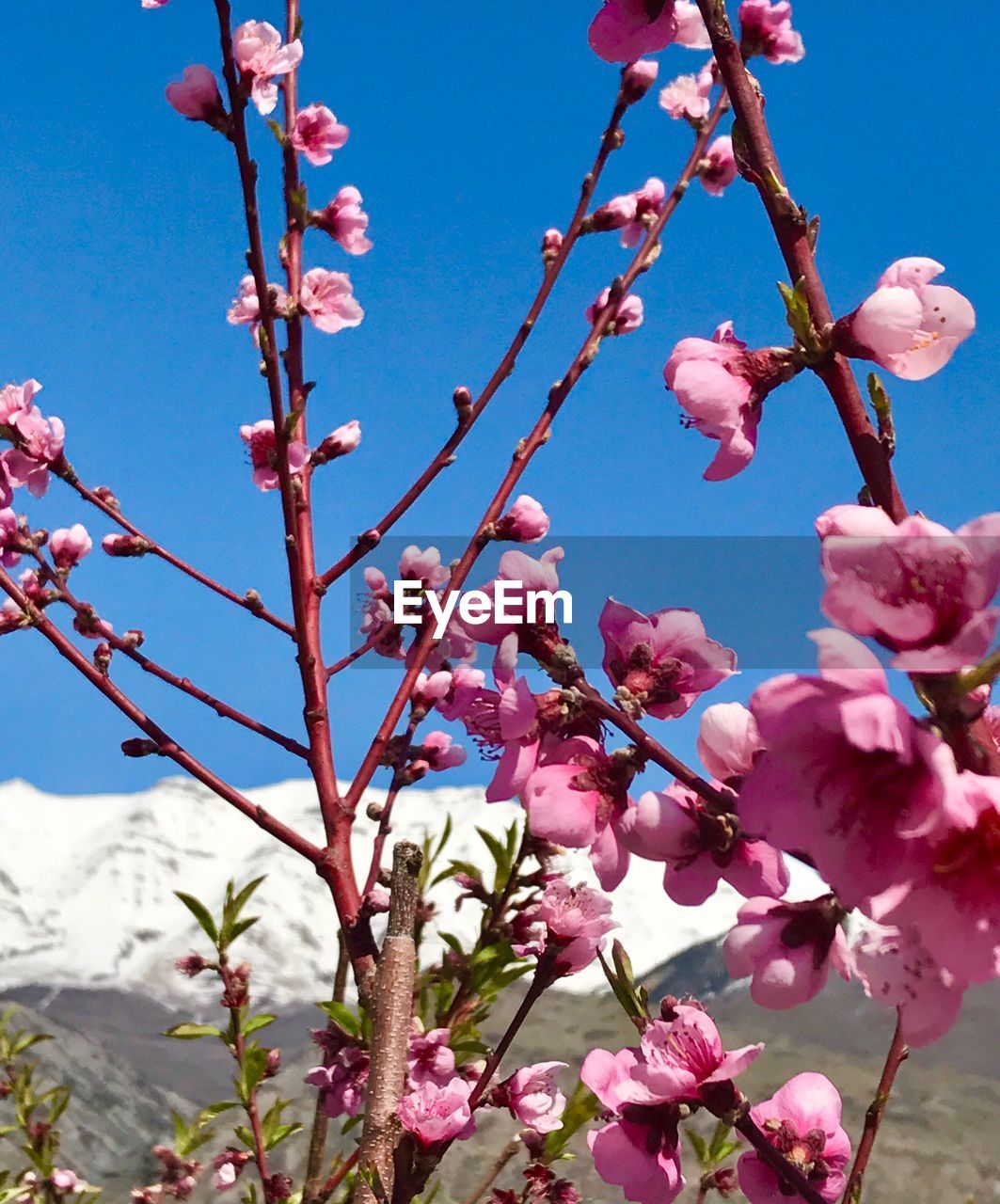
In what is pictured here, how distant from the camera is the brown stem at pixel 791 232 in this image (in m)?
0.55

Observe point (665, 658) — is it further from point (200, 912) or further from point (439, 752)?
point (200, 912)

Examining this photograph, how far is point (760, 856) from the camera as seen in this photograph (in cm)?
66

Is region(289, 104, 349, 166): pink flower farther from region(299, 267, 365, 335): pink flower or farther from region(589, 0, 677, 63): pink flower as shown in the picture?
region(589, 0, 677, 63): pink flower

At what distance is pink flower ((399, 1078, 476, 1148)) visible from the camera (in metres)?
0.81

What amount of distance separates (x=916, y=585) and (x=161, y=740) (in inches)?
42.3

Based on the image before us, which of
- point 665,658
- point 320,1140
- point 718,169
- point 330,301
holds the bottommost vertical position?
point 320,1140

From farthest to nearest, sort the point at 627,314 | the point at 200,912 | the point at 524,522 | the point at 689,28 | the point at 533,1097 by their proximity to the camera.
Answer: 1. the point at 627,314
2. the point at 200,912
3. the point at 524,522
4. the point at 533,1097
5. the point at 689,28

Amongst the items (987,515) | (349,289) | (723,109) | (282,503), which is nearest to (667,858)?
(987,515)

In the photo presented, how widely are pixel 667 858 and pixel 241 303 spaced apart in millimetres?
1325

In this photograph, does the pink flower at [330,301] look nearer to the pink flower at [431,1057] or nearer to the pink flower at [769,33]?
the pink flower at [769,33]

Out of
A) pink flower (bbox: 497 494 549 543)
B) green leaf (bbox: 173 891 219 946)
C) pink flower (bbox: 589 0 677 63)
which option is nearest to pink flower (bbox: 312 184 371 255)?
pink flower (bbox: 497 494 549 543)

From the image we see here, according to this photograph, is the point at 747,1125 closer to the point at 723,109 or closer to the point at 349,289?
the point at 349,289

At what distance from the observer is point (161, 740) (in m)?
1.30

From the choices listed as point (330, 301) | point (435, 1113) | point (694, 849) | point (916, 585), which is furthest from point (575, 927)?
point (330, 301)
